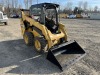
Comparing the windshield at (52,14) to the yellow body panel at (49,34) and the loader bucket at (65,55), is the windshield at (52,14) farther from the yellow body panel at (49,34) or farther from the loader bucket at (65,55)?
the loader bucket at (65,55)

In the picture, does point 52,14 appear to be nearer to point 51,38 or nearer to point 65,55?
point 51,38

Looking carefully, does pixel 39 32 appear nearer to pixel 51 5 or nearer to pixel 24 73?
pixel 51 5

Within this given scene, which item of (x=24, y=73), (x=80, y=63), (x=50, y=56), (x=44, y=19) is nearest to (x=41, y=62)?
(x=50, y=56)

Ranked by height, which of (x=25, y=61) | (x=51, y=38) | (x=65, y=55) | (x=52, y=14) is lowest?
(x=25, y=61)

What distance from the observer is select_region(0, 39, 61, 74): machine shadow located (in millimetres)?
5183

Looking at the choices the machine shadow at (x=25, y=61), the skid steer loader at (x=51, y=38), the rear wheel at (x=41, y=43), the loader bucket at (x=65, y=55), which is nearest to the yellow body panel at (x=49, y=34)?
the skid steer loader at (x=51, y=38)

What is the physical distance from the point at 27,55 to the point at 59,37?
5.55 ft

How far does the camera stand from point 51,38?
20.4ft

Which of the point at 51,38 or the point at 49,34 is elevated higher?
the point at 49,34

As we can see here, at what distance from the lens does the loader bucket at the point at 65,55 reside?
210 inches

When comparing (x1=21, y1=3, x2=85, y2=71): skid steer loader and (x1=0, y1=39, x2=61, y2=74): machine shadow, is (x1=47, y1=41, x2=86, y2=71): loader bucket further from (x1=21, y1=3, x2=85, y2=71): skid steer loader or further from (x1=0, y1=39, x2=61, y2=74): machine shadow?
(x1=0, y1=39, x2=61, y2=74): machine shadow

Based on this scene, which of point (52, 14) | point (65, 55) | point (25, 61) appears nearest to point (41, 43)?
point (25, 61)

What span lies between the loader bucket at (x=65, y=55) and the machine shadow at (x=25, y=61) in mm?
263

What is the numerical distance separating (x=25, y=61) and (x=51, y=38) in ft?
4.76
